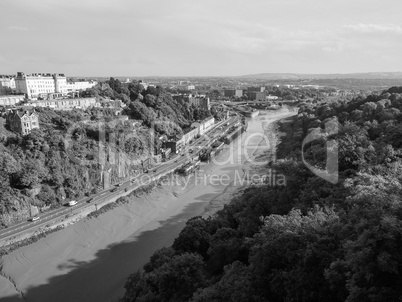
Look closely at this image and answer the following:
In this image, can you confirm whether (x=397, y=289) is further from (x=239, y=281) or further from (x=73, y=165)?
(x=73, y=165)

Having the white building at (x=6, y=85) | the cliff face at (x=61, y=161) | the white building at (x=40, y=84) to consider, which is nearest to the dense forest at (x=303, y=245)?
the cliff face at (x=61, y=161)

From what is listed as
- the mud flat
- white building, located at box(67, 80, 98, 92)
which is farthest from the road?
white building, located at box(67, 80, 98, 92)

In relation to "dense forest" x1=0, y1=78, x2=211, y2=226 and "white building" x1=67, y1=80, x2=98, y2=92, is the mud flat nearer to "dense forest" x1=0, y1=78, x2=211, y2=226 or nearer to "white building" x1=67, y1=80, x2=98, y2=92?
"dense forest" x1=0, y1=78, x2=211, y2=226

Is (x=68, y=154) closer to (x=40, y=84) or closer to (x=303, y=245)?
(x=303, y=245)

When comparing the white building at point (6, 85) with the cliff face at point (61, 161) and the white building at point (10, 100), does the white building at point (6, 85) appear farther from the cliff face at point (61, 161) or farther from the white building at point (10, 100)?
the cliff face at point (61, 161)

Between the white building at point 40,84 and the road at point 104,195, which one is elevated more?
the white building at point 40,84

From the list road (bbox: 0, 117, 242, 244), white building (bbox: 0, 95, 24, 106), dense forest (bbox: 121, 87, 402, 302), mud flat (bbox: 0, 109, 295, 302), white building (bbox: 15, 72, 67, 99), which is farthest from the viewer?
Result: white building (bbox: 15, 72, 67, 99)
